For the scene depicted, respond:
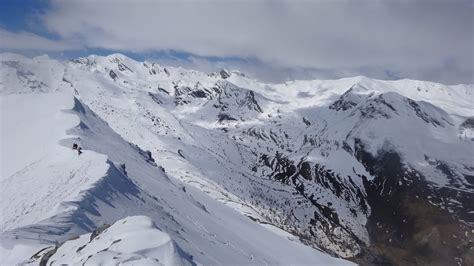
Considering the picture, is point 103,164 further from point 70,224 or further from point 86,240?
point 86,240

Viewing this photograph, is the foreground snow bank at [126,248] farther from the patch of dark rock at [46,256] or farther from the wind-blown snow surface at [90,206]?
the patch of dark rock at [46,256]

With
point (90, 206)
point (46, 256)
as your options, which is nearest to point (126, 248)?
point (46, 256)

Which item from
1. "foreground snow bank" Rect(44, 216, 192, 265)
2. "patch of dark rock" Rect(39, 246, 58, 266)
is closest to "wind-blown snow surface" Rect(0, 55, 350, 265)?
"foreground snow bank" Rect(44, 216, 192, 265)

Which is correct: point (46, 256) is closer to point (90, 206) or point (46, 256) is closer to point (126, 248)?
point (126, 248)

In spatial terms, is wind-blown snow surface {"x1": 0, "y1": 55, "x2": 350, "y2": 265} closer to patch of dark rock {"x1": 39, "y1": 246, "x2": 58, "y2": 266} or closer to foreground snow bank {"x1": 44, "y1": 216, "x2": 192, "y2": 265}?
foreground snow bank {"x1": 44, "y1": 216, "x2": 192, "y2": 265}

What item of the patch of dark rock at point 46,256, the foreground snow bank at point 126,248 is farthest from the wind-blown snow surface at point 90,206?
the patch of dark rock at point 46,256
